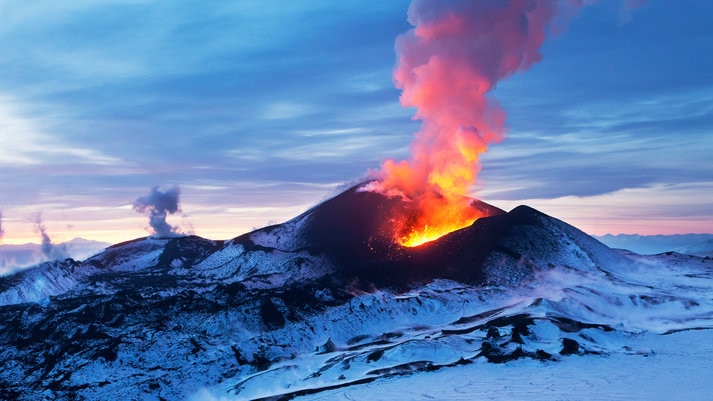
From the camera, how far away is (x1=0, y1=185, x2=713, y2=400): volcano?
68.2m

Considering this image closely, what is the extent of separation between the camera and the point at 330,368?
6831 centimetres

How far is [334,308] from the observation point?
91125mm

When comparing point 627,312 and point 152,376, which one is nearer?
point 152,376

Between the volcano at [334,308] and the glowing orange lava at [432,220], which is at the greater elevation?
the glowing orange lava at [432,220]

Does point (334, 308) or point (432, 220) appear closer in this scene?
point (334, 308)

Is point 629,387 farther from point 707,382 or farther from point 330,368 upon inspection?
point 330,368

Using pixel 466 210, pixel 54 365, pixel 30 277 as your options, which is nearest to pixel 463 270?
pixel 466 210

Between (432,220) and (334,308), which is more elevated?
(432,220)

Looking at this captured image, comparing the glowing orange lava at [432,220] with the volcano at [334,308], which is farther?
the glowing orange lava at [432,220]

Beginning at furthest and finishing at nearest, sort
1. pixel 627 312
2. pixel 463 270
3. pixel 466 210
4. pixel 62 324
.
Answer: pixel 466 210, pixel 463 270, pixel 627 312, pixel 62 324

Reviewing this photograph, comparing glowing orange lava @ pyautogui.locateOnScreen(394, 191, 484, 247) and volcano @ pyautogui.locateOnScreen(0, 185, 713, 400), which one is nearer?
volcano @ pyautogui.locateOnScreen(0, 185, 713, 400)

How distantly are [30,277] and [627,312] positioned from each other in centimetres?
10188

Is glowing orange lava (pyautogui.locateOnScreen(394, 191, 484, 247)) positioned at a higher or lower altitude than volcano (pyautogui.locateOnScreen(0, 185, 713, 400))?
higher

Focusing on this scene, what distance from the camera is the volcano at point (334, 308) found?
68188 mm
